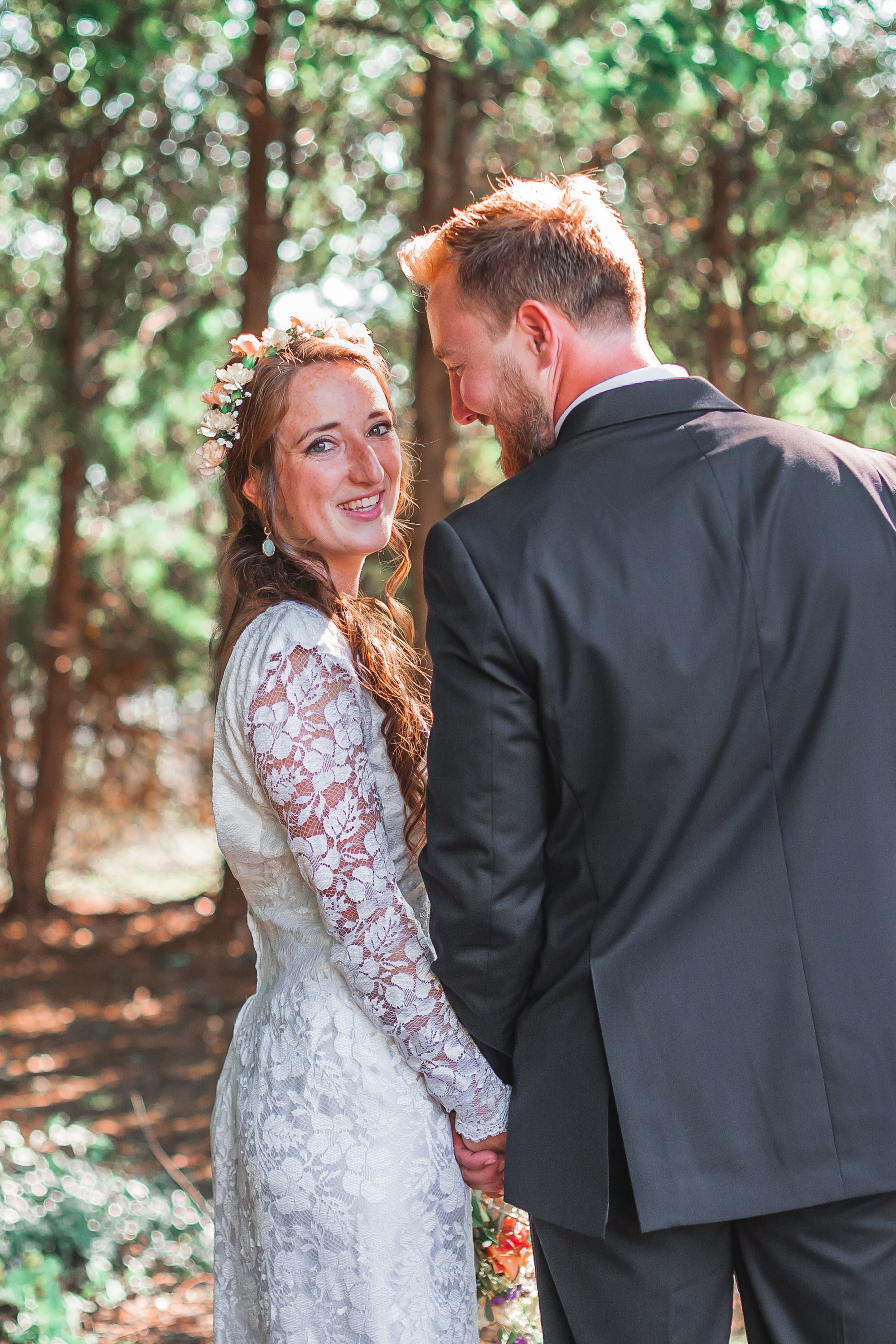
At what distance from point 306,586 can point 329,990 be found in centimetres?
67

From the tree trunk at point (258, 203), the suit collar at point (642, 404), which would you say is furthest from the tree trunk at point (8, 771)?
the suit collar at point (642, 404)

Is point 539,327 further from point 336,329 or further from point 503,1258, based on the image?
point 503,1258

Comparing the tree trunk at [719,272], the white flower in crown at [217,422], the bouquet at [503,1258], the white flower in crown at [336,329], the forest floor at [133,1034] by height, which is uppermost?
the tree trunk at [719,272]

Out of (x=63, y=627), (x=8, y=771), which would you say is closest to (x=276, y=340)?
(x=63, y=627)

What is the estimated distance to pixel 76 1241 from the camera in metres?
3.92

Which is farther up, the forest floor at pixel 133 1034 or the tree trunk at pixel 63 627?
the tree trunk at pixel 63 627

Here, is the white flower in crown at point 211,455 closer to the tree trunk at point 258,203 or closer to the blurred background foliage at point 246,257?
the blurred background foliage at point 246,257

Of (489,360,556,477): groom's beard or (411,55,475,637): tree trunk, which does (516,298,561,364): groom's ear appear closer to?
(489,360,556,477): groom's beard

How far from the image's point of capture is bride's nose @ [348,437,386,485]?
89.4 inches

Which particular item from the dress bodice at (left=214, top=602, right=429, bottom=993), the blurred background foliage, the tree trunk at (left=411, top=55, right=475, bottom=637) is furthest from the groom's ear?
the tree trunk at (left=411, top=55, right=475, bottom=637)

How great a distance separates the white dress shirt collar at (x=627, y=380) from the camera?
6.09 feet

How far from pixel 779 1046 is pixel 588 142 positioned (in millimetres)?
6852

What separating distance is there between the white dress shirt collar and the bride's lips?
48cm

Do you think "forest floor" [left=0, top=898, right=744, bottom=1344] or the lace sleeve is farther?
"forest floor" [left=0, top=898, right=744, bottom=1344]
